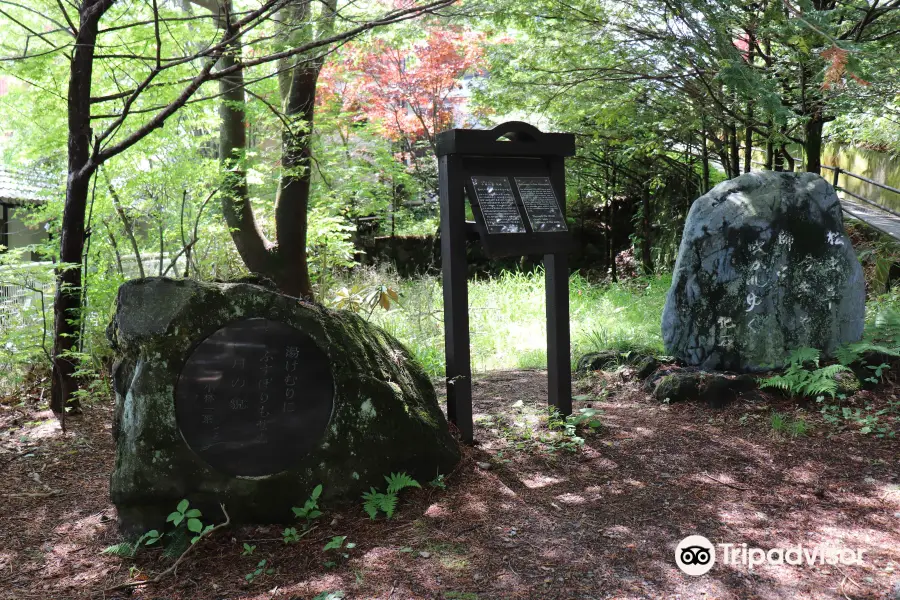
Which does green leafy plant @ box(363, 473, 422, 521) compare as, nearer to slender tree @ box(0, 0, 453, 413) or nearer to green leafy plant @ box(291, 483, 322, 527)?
green leafy plant @ box(291, 483, 322, 527)

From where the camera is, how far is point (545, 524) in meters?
3.36

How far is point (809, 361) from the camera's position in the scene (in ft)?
17.7

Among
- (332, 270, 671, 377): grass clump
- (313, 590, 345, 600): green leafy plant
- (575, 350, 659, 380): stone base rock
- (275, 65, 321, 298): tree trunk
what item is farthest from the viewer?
(275, 65, 321, 298): tree trunk

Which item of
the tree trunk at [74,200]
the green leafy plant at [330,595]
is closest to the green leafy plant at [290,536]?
the green leafy plant at [330,595]

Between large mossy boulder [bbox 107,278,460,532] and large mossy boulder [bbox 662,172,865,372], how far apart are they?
3.29 meters

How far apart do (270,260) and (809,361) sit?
20.6 ft

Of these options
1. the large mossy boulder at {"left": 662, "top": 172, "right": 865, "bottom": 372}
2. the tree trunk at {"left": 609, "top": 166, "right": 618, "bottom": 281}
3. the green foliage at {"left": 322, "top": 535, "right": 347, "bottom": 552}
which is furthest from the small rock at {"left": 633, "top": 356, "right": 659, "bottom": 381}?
the tree trunk at {"left": 609, "top": 166, "right": 618, "bottom": 281}

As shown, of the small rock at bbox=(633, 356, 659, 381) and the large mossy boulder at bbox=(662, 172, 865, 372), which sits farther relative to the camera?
the small rock at bbox=(633, 356, 659, 381)

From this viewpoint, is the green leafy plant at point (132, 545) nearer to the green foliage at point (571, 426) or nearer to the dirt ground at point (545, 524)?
the dirt ground at point (545, 524)

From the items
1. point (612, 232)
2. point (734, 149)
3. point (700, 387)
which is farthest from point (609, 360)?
point (612, 232)

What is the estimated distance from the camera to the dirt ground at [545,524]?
280cm

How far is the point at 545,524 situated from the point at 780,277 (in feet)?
11.2

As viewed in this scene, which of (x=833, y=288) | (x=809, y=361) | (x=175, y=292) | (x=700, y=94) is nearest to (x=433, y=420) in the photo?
(x=175, y=292)

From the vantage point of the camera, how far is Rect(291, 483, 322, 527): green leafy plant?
3379 millimetres
